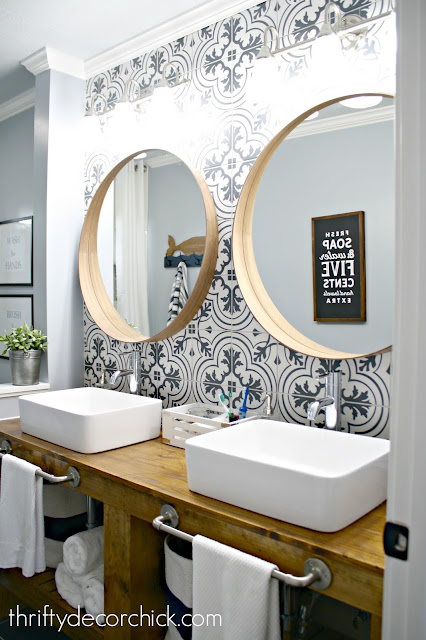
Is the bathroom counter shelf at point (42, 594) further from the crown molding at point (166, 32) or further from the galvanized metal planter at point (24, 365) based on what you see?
the crown molding at point (166, 32)

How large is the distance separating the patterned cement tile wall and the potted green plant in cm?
37

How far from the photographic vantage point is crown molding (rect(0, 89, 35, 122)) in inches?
110

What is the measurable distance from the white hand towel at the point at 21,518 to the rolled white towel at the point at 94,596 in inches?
6.5

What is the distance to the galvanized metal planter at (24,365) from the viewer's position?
2.30m

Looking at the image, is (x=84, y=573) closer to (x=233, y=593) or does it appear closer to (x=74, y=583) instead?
(x=74, y=583)

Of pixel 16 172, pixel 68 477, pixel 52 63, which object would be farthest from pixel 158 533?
pixel 16 172

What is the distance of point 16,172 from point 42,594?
2.28m

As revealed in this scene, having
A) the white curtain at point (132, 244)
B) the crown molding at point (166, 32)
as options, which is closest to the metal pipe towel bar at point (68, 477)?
the white curtain at point (132, 244)

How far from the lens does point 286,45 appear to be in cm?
171

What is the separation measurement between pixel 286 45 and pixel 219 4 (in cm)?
37

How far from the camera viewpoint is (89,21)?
2068 mm

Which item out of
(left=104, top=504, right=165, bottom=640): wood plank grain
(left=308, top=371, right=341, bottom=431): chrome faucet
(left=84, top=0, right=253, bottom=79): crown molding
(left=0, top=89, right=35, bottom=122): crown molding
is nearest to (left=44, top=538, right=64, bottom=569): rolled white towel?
(left=104, top=504, right=165, bottom=640): wood plank grain

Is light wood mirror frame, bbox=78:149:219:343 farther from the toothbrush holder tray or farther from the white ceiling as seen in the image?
the white ceiling

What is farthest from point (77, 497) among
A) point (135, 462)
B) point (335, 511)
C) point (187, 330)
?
point (335, 511)
